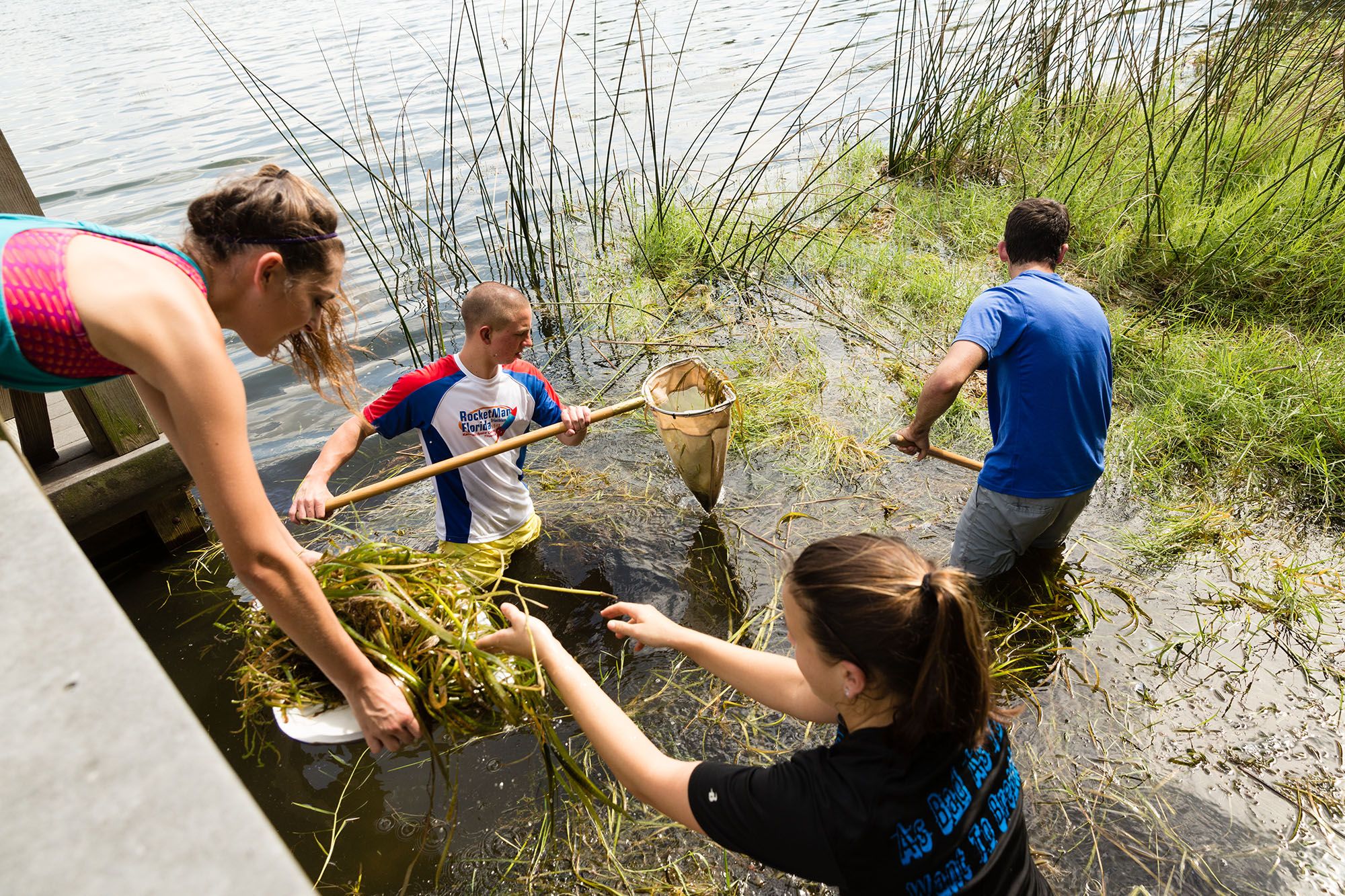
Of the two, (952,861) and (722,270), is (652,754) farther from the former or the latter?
(722,270)

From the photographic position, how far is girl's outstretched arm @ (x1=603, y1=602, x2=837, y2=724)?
198 cm

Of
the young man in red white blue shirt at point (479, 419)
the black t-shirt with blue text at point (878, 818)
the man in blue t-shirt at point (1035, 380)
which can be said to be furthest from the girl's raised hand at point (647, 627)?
the man in blue t-shirt at point (1035, 380)

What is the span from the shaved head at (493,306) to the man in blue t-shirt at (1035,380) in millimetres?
1624

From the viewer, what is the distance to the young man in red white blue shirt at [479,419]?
3.14 meters

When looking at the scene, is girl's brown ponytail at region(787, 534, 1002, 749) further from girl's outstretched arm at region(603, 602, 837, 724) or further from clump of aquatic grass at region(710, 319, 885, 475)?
clump of aquatic grass at region(710, 319, 885, 475)

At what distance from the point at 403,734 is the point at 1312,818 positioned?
104 inches

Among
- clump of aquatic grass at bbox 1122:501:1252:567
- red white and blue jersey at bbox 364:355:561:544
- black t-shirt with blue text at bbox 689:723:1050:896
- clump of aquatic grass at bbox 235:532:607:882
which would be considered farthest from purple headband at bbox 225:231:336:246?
clump of aquatic grass at bbox 1122:501:1252:567

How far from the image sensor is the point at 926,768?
152 centimetres

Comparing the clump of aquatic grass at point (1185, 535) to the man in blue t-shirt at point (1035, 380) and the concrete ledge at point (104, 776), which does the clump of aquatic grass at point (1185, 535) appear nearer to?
the man in blue t-shirt at point (1035, 380)

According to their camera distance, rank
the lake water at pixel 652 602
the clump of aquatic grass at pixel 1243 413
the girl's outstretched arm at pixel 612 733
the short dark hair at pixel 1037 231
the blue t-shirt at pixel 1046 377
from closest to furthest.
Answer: the girl's outstretched arm at pixel 612 733, the lake water at pixel 652 602, the blue t-shirt at pixel 1046 377, the short dark hair at pixel 1037 231, the clump of aquatic grass at pixel 1243 413

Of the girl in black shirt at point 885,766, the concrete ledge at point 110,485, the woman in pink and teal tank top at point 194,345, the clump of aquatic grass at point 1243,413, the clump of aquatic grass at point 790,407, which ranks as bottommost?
the clump of aquatic grass at point 790,407

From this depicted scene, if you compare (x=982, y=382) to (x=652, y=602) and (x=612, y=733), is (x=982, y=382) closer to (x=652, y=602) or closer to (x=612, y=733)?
(x=652, y=602)

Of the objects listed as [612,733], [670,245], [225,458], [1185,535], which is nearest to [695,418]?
[612,733]

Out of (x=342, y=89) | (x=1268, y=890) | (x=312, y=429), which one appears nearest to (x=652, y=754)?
(x=1268, y=890)
